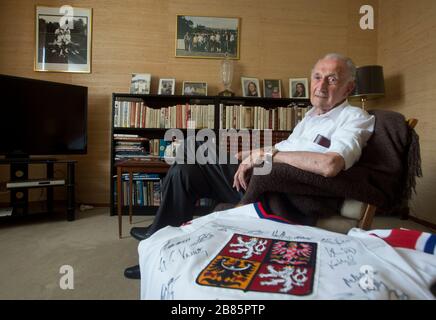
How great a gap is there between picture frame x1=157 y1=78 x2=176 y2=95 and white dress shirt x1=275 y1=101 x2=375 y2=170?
65.3 inches

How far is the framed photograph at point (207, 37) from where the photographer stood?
2826mm

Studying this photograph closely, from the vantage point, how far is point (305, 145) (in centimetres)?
123

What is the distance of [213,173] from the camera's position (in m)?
1.35

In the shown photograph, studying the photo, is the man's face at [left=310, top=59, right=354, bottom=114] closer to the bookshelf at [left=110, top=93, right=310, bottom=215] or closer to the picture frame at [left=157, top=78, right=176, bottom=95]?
the bookshelf at [left=110, top=93, right=310, bottom=215]

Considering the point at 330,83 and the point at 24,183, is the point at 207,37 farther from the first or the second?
the point at 24,183

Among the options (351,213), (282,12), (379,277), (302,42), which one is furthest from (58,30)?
(379,277)

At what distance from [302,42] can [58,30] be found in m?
2.49

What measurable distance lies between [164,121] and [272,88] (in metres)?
1.15

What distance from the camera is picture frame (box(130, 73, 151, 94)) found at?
8.89 feet

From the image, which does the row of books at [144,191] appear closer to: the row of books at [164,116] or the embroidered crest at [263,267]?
the row of books at [164,116]

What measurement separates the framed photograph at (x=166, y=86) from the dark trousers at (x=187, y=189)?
1.58 meters

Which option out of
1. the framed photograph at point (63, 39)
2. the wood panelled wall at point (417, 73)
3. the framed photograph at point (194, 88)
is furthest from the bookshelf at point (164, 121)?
the wood panelled wall at point (417, 73)

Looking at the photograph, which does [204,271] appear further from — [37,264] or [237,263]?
[37,264]

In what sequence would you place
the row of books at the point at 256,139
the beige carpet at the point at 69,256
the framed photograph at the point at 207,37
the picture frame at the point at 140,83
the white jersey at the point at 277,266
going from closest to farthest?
the white jersey at the point at 277,266, the beige carpet at the point at 69,256, the row of books at the point at 256,139, the picture frame at the point at 140,83, the framed photograph at the point at 207,37
